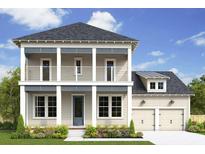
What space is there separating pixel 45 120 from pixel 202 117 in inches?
492

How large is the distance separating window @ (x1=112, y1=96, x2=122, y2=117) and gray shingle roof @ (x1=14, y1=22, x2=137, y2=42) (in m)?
4.76

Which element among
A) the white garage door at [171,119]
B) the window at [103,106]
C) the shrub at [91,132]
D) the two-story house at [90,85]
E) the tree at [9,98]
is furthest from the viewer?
the tree at [9,98]

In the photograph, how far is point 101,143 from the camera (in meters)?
21.2

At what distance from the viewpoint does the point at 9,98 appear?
33.5 m

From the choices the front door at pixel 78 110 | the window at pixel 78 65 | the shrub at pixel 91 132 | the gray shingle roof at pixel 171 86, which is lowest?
the shrub at pixel 91 132

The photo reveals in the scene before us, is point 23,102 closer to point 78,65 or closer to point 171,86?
point 78,65

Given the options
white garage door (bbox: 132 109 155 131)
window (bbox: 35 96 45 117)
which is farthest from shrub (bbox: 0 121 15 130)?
white garage door (bbox: 132 109 155 131)

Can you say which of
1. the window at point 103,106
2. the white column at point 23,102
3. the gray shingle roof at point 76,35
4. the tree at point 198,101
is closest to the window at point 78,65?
the gray shingle roof at point 76,35

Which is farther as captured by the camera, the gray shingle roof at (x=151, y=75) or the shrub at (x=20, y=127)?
the gray shingle roof at (x=151, y=75)

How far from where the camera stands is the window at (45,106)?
2864 cm

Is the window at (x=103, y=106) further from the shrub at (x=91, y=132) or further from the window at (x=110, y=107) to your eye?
the shrub at (x=91, y=132)

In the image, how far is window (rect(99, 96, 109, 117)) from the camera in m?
28.9

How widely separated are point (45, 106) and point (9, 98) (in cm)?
611

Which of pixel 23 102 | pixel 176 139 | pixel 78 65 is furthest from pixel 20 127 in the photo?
pixel 176 139
